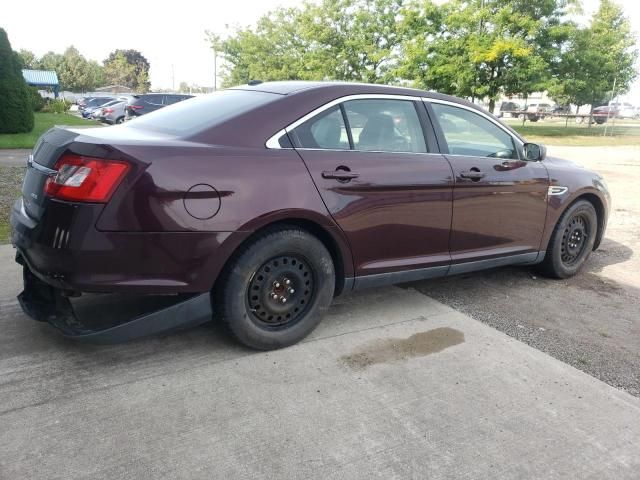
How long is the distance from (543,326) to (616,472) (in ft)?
5.41

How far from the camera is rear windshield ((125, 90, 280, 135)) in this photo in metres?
3.23

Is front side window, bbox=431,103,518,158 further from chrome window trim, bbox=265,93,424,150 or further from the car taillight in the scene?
the car taillight

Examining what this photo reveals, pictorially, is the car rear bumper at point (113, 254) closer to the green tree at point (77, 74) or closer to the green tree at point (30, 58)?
the green tree at point (77, 74)

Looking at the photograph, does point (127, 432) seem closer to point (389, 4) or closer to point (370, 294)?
point (370, 294)

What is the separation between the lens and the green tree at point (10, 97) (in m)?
15.6

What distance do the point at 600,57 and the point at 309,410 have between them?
31722 mm

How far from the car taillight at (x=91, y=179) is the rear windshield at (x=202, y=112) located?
569 mm

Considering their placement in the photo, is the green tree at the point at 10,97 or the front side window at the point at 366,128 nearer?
the front side window at the point at 366,128

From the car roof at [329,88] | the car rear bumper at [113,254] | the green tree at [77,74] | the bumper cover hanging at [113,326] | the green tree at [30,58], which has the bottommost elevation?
the bumper cover hanging at [113,326]

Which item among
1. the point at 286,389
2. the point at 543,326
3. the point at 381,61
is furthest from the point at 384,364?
the point at 381,61

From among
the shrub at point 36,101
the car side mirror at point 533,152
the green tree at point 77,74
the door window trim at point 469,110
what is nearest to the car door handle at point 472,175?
the door window trim at point 469,110

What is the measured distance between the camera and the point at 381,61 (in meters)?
32.9

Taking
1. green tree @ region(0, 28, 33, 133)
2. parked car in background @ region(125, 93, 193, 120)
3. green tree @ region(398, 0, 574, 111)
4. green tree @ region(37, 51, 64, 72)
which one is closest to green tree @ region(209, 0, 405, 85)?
green tree @ region(398, 0, 574, 111)

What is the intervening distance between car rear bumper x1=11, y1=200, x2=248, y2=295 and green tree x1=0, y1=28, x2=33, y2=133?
49.6 feet
